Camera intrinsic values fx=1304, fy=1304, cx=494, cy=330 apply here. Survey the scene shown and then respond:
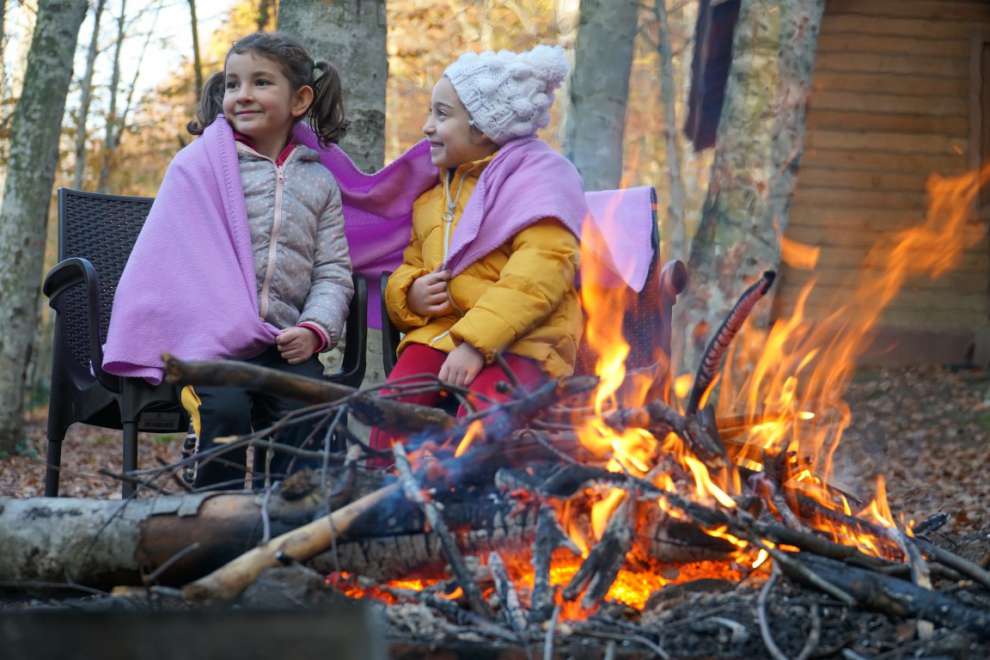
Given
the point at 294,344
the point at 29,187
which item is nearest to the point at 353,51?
the point at 294,344

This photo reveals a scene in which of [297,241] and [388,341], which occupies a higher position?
[297,241]

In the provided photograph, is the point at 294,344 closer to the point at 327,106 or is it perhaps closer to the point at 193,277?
the point at 193,277

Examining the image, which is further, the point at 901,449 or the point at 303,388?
the point at 901,449

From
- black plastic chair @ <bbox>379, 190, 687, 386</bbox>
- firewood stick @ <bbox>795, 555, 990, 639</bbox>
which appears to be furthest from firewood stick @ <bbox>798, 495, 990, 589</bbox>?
black plastic chair @ <bbox>379, 190, 687, 386</bbox>

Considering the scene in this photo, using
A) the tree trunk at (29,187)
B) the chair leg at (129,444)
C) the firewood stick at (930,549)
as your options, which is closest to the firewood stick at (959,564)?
the firewood stick at (930,549)

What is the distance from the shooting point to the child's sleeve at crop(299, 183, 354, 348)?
14.0ft

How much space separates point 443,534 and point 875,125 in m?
11.2

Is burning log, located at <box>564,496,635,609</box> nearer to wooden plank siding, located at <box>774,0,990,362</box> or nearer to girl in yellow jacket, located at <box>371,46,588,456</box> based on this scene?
girl in yellow jacket, located at <box>371,46,588,456</box>

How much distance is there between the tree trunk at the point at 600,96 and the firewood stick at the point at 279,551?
7.18 m

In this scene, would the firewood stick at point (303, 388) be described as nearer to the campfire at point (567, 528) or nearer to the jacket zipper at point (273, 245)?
the campfire at point (567, 528)

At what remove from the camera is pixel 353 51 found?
222 inches

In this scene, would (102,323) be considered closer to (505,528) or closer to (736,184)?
(505,528)

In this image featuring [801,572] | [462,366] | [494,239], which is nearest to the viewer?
[801,572]

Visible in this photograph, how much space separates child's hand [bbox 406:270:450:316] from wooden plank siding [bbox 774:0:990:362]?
9.17 m
